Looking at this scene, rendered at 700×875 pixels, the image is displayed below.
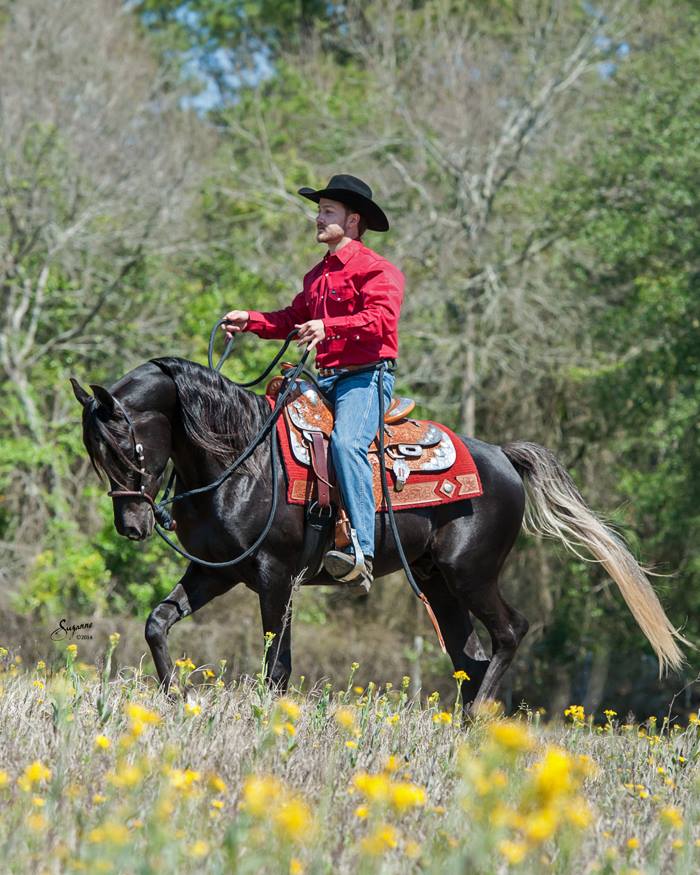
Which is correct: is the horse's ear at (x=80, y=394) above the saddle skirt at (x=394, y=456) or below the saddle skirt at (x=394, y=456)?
above

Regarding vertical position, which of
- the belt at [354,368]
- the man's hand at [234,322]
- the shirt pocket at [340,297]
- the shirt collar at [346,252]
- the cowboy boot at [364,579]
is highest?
the shirt collar at [346,252]

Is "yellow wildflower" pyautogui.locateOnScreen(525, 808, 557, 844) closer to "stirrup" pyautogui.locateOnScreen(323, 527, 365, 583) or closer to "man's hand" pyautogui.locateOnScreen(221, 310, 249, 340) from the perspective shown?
"stirrup" pyautogui.locateOnScreen(323, 527, 365, 583)

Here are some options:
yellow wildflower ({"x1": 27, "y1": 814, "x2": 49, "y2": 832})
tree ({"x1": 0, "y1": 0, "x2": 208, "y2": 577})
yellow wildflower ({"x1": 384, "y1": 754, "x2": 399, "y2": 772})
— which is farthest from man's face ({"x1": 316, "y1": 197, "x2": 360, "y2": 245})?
tree ({"x1": 0, "y1": 0, "x2": 208, "y2": 577})

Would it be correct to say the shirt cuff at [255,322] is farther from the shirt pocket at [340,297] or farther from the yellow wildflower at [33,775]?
the yellow wildflower at [33,775]

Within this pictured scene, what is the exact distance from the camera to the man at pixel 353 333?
6523 millimetres

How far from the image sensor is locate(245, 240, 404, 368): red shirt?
6.50 m

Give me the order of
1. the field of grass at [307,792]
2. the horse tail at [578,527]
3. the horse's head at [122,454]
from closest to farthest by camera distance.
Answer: the field of grass at [307,792], the horse's head at [122,454], the horse tail at [578,527]

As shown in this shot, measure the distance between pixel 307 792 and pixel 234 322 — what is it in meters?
3.47

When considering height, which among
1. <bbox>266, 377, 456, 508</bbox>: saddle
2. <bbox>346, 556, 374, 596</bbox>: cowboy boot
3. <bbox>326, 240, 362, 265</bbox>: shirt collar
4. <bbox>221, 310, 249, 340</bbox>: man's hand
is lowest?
<bbox>346, 556, 374, 596</bbox>: cowboy boot

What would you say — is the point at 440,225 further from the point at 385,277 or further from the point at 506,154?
the point at 385,277

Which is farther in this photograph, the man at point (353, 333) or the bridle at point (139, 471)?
the man at point (353, 333)

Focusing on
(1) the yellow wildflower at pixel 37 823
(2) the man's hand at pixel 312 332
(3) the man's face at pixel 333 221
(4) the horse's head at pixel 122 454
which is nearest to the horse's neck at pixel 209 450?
(4) the horse's head at pixel 122 454

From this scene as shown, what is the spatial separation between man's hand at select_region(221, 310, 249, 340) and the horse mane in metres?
0.44

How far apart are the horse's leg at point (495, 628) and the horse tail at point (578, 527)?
1.81 feet
